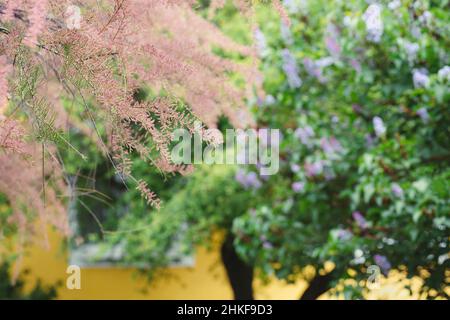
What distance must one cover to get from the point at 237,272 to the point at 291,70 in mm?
4058

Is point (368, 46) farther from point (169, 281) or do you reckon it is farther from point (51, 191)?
point (169, 281)

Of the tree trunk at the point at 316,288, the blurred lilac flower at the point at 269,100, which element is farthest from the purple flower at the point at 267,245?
the blurred lilac flower at the point at 269,100

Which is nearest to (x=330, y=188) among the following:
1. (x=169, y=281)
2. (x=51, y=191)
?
(x=51, y=191)

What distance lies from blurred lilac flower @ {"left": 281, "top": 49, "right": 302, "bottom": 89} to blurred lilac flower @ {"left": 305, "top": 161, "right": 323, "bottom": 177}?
31.8 inches

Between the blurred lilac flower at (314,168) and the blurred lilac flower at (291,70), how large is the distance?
81cm

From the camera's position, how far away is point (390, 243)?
554 cm

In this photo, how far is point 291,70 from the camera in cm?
652

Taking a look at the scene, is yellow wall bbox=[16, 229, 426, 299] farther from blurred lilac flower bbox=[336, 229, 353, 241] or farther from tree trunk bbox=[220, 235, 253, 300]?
blurred lilac flower bbox=[336, 229, 353, 241]

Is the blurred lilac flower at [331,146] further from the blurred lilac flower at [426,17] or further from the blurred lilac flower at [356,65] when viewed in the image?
the blurred lilac flower at [426,17]

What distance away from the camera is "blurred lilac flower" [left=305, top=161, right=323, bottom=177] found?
612 centimetres

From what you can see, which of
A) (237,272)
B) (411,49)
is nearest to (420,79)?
(411,49)

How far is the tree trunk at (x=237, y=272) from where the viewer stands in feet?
31.6

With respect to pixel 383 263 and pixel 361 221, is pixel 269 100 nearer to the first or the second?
pixel 361 221
